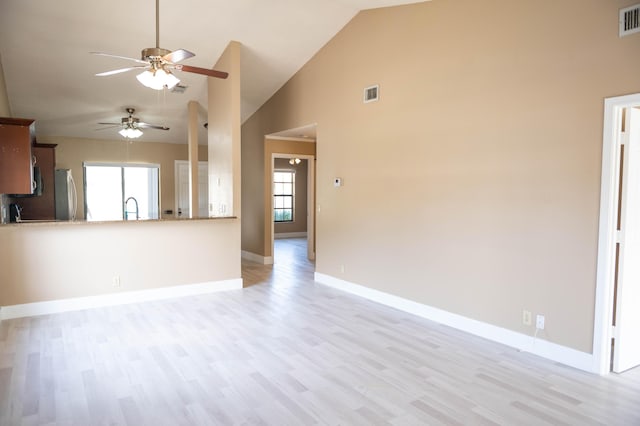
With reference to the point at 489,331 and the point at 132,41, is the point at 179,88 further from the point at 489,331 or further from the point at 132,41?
the point at 489,331

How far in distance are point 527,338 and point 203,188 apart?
27.3ft

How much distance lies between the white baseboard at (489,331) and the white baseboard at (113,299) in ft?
6.54

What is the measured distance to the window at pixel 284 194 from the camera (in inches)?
473

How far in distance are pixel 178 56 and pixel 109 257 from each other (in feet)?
9.12

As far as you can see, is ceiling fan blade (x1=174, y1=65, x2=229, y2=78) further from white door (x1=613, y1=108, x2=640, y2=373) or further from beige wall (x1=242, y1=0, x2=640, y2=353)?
white door (x1=613, y1=108, x2=640, y2=373)

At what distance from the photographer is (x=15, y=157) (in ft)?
14.8

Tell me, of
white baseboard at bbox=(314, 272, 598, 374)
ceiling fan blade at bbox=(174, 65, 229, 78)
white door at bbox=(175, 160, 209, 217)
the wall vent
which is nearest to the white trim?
white door at bbox=(175, 160, 209, 217)

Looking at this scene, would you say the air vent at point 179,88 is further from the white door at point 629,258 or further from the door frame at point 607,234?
the white door at point 629,258

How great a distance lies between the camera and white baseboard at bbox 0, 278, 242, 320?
4411 millimetres

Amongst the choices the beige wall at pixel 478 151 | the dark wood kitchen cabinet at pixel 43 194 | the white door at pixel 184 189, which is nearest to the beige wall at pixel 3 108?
the dark wood kitchen cabinet at pixel 43 194

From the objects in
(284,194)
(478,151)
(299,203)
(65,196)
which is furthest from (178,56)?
(299,203)

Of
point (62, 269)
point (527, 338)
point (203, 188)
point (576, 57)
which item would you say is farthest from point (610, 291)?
point (203, 188)

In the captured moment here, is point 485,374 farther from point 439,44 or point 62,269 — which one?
point 62,269

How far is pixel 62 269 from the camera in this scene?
4.60 m
